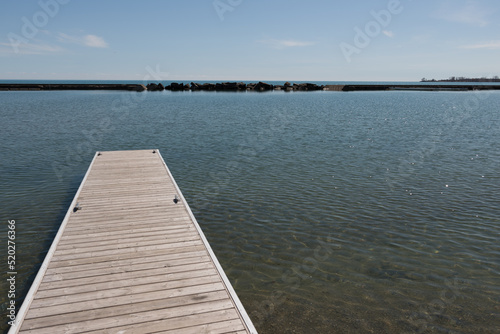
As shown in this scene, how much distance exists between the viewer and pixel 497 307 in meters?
7.59

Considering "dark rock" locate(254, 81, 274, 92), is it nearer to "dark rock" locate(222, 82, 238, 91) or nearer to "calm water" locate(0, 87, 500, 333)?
"dark rock" locate(222, 82, 238, 91)

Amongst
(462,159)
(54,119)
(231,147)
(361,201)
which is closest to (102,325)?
(361,201)

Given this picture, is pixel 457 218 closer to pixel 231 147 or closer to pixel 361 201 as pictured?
pixel 361 201

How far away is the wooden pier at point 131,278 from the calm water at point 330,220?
1439 millimetres

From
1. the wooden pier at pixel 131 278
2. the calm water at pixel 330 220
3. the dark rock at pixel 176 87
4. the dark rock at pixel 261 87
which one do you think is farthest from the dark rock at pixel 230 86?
the wooden pier at pixel 131 278

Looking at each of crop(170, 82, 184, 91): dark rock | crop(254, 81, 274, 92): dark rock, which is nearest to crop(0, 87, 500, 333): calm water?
crop(170, 82, 184, 91): dark rock

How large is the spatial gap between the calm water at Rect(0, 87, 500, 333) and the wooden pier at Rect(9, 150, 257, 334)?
1439 millimetres

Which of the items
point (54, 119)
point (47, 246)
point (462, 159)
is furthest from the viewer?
point (54, 119)

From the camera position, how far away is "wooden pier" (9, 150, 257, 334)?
219 inches

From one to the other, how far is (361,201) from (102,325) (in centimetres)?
1093

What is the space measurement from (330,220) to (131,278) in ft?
24.6

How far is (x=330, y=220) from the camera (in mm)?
12070

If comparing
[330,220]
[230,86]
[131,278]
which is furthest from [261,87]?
[131,278]

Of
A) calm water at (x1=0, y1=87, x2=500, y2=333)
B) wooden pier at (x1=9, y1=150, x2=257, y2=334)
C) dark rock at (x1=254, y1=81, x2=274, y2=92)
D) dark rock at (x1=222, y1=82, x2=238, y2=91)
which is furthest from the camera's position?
dark rock at (x1=254, y1=81, x2=274, y2=92)
